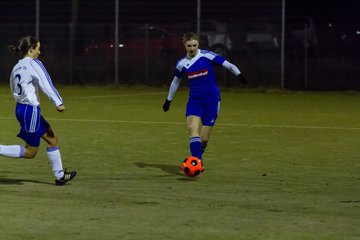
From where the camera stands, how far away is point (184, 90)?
3161cm

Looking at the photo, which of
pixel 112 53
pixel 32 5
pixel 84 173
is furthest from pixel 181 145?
pixel 32 5

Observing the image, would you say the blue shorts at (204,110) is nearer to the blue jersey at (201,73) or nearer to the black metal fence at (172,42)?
the blue jersey at (201,73)

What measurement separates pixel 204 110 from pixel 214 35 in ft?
68.6

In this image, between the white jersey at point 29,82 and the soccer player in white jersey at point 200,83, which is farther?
the soccer player in white jersey at point 200,83

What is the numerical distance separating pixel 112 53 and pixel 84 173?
2250cm

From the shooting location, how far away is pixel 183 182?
36.3ft

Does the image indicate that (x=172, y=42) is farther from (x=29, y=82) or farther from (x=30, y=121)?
(x=30, y=121)

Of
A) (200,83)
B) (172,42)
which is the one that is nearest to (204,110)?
(200,83)

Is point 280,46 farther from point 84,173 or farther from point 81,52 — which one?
point 84,173

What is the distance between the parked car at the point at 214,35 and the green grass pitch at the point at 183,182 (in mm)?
11859

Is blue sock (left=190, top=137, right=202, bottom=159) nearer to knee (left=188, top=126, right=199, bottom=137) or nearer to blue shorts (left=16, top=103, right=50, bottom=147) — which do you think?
knee (left=188, top=126, right=199, bottom=137)

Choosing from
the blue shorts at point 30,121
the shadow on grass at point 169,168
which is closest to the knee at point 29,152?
the blue shorts at point 30,121

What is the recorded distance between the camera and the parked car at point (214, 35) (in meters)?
32.8

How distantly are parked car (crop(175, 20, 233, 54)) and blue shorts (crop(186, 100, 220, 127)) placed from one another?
2047 centimetres
